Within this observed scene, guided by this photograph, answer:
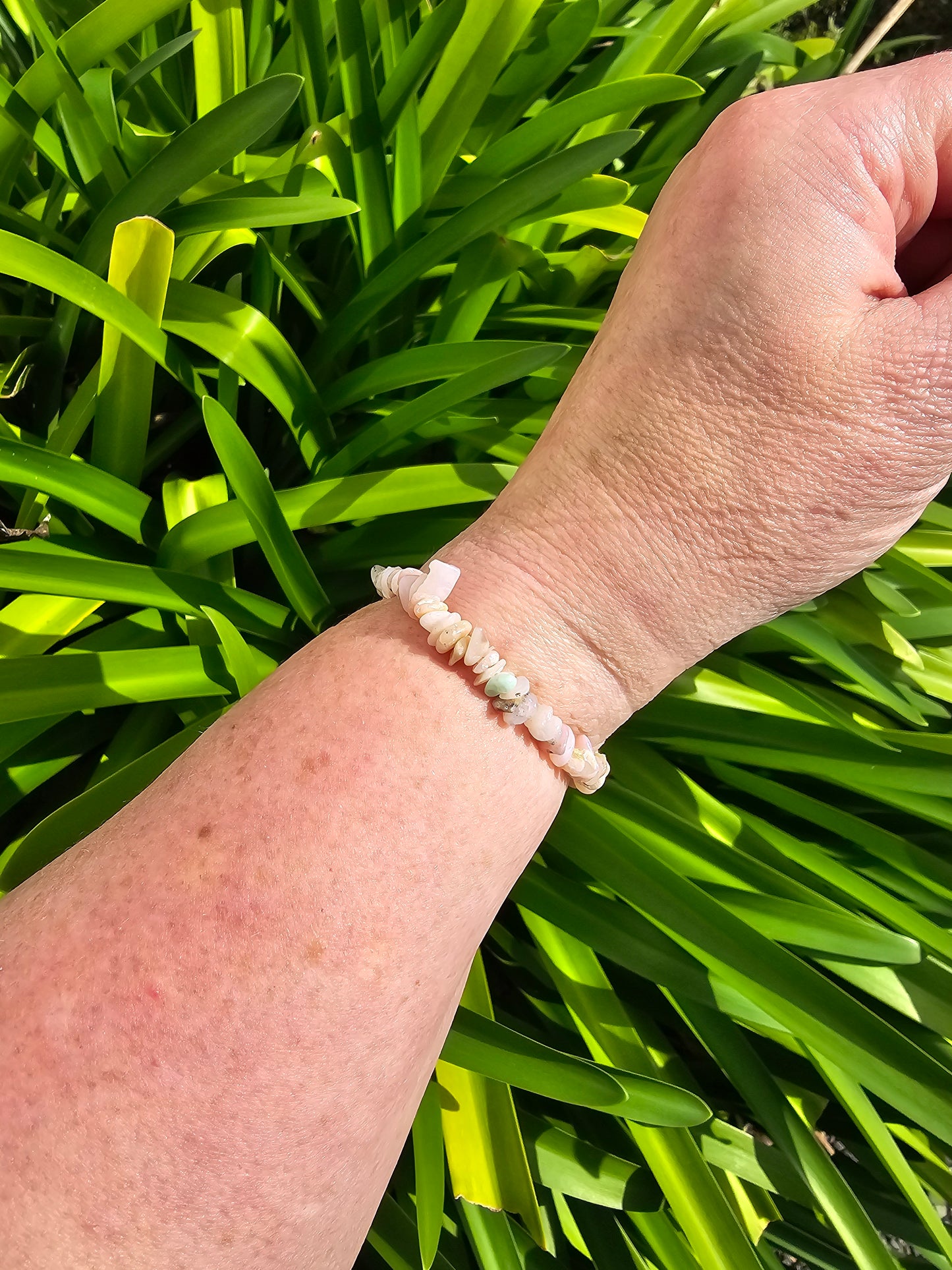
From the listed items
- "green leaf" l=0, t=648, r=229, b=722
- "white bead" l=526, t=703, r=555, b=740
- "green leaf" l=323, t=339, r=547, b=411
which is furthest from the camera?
"green leaf" l=323, t=339, r=547, b=411

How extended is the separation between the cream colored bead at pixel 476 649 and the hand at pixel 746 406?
0.10 ft

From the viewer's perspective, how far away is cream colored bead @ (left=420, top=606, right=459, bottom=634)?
0.42 metres

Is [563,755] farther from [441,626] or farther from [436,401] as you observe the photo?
[436,401]

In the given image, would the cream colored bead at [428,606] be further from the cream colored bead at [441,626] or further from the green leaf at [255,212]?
the green leaf at [255,212]

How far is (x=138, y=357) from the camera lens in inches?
23.5

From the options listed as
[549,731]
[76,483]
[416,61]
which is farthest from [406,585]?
[416,61]

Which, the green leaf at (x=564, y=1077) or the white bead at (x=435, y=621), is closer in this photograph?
the white bead at (x=435, y=621)

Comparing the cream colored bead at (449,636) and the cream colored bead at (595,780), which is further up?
the cream colored bead at (449,636)

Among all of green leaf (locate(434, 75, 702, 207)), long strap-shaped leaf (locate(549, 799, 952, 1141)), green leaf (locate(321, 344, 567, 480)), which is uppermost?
green leaf (locate(434, 75, 702, 207))

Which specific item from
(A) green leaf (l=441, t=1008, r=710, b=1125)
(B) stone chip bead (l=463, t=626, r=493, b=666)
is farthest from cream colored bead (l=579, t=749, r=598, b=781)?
(A) green leaf (l=441, t=1008, r=710, b=1125)

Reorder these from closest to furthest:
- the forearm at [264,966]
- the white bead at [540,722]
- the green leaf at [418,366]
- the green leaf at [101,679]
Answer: the forearm at [264,966] → the white bead at [540,722] → the green leaf at [101,679] → the green leaf at [418,366]

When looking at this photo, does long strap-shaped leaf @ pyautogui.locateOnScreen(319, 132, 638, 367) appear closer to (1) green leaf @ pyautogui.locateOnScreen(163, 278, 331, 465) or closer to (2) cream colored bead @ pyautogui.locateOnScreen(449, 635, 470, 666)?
(1) green leaf @ pyautogui.locateOnScreen(163, 278, 331, 465)

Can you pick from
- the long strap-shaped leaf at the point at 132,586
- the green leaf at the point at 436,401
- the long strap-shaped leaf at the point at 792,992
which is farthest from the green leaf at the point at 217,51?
the long strap-shaped leaf at the point at 792,992

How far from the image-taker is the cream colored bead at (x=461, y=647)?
0.42 m
